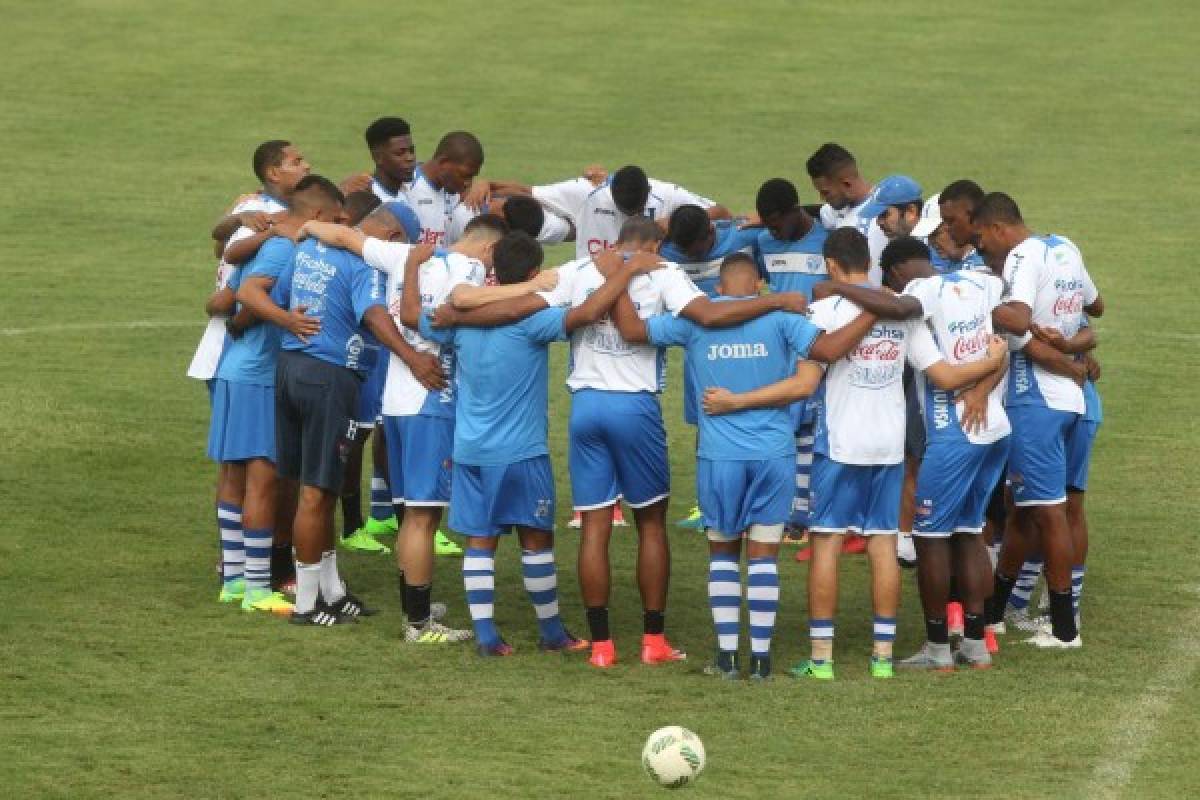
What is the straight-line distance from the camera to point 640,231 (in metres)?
12.2

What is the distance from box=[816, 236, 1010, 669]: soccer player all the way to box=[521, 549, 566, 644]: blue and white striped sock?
6.39 ft

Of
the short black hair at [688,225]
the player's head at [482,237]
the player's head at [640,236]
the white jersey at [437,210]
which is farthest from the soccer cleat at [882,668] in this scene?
the white jersey at [437,210]

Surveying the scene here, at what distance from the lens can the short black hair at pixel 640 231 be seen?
12148 millimetres

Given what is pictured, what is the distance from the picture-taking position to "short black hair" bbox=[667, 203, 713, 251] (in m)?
13.8

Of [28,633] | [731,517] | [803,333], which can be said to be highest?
[803,333]

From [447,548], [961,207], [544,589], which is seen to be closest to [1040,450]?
[961,207]

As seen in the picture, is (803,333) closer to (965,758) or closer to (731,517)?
(731,517)

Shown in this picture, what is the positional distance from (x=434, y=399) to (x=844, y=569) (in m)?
3.34

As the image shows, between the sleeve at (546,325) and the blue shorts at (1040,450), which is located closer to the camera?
the sleeve at (546,325)

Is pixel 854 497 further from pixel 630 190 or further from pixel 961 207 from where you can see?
pixel 630 190

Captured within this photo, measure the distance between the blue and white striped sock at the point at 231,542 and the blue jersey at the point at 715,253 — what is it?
3.39m

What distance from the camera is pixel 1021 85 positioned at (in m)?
32.0

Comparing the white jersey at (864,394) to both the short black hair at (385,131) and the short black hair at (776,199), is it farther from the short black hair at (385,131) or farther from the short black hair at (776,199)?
the short black hair at (385,131)

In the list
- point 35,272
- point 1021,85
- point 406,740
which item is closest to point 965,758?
point 406,740
